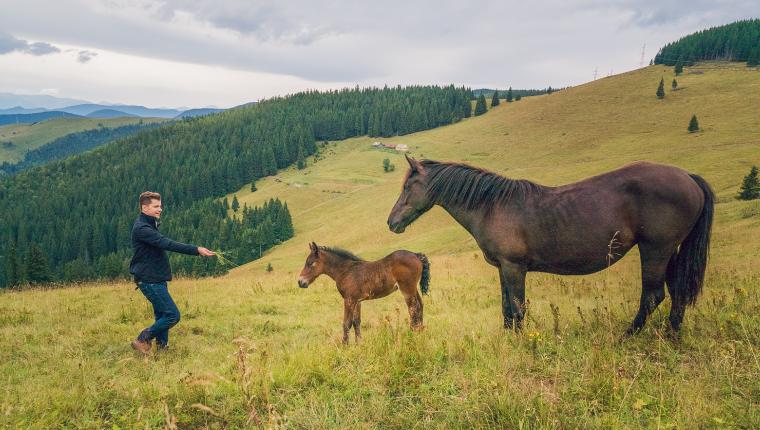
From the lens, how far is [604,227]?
213 inches

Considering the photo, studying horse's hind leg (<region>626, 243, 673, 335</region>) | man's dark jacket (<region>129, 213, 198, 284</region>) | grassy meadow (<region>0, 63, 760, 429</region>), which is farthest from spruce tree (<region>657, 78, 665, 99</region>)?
man's dark jacket (<region>129, 213, 198, 284</region>)

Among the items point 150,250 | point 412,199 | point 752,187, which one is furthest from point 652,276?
point 752,187

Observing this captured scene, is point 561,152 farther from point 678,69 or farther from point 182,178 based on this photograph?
point 182,178

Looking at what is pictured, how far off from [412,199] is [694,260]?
4.04 m

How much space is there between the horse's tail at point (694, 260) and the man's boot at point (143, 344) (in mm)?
8306

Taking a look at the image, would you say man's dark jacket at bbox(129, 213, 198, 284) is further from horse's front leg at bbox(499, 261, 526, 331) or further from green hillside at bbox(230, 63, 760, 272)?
green hillside at bbox(230, 63, 760, 272)

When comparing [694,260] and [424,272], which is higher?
[694,260]

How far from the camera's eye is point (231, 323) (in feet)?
30.5

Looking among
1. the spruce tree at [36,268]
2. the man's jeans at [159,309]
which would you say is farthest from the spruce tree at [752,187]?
the spruce tree at [36,268]

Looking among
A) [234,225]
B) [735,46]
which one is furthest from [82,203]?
[735,46]

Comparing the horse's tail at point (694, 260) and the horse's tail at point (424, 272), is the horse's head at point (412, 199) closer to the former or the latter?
the horse's tail at point (424, 272)

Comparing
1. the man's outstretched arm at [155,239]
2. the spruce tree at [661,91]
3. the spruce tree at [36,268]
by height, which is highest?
the spruce tree at [661,91]

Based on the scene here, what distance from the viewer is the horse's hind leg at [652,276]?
5340mm

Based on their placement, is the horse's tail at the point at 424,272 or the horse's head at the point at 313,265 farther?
the horse's head at the point at 313,265
